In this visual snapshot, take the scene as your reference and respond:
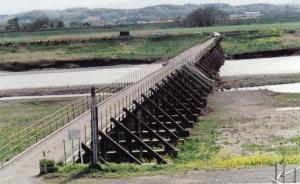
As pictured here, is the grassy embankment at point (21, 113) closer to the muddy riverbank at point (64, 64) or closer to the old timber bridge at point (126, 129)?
the old timber bridge at point (126, 129)

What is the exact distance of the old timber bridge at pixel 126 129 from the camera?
23.3 metres

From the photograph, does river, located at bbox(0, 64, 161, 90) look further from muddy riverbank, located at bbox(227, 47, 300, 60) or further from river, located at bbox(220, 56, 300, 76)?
muddy riverbank, located at bbox(227, 47, 300, 60)

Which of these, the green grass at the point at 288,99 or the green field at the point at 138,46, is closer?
the green grass at the point at 288,99

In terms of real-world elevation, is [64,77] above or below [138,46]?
below

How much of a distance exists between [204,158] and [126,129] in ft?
12.2

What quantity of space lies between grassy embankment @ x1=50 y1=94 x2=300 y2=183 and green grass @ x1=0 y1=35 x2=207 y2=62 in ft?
194

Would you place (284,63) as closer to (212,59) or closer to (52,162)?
(212,59)

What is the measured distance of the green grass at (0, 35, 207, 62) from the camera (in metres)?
101

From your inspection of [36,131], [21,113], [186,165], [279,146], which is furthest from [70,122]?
[21,113]

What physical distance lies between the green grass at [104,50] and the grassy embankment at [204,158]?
59154 millimetres

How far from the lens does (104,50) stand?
4402 inches

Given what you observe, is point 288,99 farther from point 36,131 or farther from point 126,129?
point 126,129

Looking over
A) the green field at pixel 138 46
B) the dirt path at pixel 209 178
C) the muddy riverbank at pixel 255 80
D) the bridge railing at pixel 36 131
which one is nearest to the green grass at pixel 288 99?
the muddy riverbank at pixel 255 80

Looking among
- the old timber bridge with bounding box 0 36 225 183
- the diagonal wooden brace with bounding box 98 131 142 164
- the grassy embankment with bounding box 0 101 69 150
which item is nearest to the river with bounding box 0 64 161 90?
the grassy embankment with bounding box 0 101 69 150
